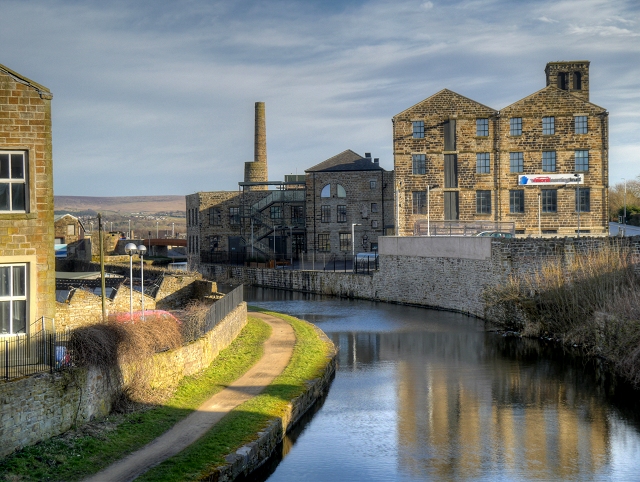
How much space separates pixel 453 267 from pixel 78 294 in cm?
1910

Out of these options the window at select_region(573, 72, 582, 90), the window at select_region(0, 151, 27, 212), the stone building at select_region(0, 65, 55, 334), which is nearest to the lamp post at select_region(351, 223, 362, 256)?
the window at select_region(573, 72, 582, 90)

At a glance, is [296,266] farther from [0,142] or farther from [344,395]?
[0,142]

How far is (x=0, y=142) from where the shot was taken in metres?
15.3

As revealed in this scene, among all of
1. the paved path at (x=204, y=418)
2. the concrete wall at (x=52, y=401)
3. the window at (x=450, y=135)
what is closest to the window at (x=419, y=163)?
the window at (x=450, y=135)

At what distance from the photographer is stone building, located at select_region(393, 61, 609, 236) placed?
47.5 metres

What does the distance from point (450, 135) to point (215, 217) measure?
26.7 metres

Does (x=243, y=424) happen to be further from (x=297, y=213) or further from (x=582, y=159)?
(x=297, y=213)

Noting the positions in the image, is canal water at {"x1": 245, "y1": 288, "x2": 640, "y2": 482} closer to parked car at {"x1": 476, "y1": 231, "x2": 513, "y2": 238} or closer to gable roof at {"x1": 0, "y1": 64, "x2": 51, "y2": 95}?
gable roof at {"x1": 0, "y1": 64, "x2": 51, "y2": 95}

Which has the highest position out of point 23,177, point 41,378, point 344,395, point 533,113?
point 533,113

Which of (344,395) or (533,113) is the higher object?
(533,113)

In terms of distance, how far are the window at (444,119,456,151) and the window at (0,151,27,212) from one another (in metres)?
36.3

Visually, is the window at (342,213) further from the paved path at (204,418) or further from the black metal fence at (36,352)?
the black metal fence at (36,352)

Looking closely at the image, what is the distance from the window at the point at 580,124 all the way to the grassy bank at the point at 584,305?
17357 millimetres

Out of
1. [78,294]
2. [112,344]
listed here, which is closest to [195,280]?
[78,294]
